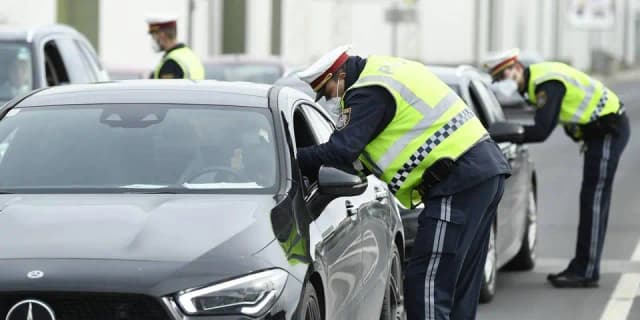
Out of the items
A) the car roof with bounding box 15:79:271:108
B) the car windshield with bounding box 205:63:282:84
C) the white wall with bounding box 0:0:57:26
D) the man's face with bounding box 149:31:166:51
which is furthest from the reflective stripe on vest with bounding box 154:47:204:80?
the white wall with bounding box 0:0:57:26

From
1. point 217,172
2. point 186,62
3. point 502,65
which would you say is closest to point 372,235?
point 217,172

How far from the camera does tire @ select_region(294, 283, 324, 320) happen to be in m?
6.02

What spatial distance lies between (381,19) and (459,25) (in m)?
7.49

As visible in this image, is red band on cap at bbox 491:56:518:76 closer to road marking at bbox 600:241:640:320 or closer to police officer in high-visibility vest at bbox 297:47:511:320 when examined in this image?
road marking at bbox 600:241:640:320

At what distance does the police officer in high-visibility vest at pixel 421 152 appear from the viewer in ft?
24.0

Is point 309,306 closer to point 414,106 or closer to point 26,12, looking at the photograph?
point 414,106

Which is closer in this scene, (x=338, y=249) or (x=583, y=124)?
(x=338, y=249)

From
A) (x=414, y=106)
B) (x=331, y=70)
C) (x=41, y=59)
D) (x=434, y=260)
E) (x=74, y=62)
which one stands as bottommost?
(x=434, y=260)

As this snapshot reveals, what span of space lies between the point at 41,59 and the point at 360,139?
20.7ft

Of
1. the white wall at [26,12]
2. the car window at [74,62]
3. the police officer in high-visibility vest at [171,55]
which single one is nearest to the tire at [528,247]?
the police officer in high-visibility vest at [171,55]

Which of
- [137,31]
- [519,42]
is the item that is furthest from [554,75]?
[519,42]

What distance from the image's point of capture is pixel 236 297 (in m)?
5.84

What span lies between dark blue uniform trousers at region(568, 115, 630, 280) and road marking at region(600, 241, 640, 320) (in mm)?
256

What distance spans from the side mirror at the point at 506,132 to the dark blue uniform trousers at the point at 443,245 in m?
3.08
